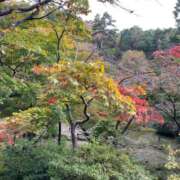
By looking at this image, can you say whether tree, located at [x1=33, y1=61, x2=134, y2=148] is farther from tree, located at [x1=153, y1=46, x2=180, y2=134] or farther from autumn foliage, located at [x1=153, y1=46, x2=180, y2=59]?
autumn foliage, located at [x1=153, y1=46, x2=180, y2=59]

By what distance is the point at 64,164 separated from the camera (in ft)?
17.6

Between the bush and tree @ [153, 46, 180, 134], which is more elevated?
tree @ [153, 46, 180, 134]

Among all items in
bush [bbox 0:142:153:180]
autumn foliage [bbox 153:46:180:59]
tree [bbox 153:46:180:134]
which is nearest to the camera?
bush [bbox 0:142:153:180]

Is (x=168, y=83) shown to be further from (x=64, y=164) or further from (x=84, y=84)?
(x=64, y=164)

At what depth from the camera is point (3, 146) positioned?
650 centimetres

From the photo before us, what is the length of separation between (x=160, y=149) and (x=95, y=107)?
3.10m

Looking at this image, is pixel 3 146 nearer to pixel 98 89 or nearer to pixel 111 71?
pixel 98 89

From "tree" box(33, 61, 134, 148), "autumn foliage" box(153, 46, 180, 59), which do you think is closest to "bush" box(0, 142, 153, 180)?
"tree" box(33, 61, 134, 148)

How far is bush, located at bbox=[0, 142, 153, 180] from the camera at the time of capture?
5230 mm

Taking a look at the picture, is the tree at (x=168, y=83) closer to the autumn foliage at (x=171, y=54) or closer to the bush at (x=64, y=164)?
the autumn foliage at (x=171, y=54)

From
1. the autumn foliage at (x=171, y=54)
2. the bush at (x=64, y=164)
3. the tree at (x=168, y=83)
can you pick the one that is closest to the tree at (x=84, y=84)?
the bush at (x=64, y=164)

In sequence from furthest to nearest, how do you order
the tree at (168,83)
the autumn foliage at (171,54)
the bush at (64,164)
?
the autumn foliage at (171,54)
the tree at (168,83)
the bush at (64,164)

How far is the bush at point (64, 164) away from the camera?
5.23 m

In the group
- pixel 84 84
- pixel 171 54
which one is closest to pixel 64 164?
pixel 84 84
